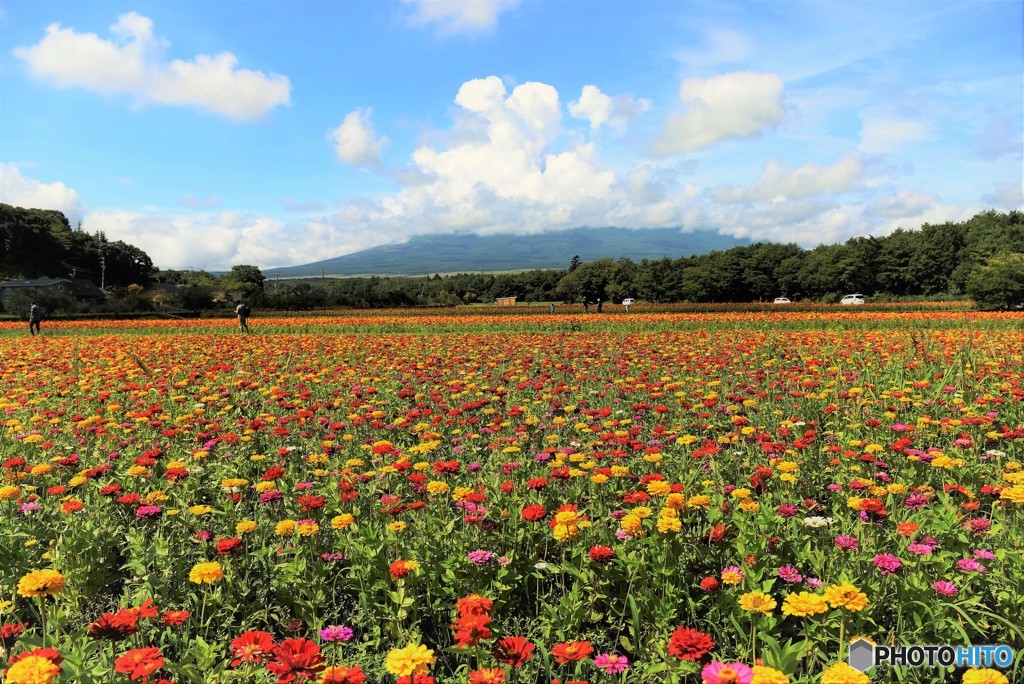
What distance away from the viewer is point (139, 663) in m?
1.66

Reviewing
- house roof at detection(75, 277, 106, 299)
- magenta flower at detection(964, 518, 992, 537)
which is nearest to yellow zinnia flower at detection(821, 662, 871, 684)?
magenta flower at detection(964, 518, 992, 537)

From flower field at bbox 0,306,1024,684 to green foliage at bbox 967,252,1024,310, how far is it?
88.8ft

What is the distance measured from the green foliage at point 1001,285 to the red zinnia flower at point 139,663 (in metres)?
34.9

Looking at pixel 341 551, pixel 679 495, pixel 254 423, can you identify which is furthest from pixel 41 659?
pixel 254 423

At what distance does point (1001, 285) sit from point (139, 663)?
35.5 meters

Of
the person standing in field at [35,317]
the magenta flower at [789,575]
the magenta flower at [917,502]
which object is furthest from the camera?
the person standing in field at [35,317]

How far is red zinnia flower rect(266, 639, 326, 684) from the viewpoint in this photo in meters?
1.57

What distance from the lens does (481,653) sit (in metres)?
2.03

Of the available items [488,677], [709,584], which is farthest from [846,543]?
[488,677]

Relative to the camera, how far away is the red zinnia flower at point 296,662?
61.7 inches

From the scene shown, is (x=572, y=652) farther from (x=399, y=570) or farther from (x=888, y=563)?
(x=888, y=563)

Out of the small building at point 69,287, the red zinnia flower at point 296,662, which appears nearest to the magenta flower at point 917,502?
the red zinnia flower at point 296,662

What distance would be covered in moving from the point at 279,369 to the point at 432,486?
20.4 feet

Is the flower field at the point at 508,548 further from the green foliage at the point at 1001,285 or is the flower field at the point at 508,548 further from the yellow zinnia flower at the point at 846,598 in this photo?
the green foliage at the point at 1001,285
